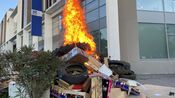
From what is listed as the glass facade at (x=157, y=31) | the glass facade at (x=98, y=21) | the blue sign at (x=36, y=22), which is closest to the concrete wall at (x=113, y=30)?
the glass facade at (x=98, y=21)

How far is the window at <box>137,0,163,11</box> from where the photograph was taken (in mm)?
17141

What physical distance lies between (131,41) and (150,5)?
3.37 metres

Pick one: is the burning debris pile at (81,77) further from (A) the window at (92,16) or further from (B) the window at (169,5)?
(B) the window at (169,5)

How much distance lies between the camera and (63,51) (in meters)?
8.08

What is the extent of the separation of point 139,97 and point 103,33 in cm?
1032

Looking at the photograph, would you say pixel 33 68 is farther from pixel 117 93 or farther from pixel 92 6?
pixel 92 6

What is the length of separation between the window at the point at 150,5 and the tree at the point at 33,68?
12.8 metres

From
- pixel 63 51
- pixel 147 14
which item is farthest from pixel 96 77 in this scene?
pixel 147 14

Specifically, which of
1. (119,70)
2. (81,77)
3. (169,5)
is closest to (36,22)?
(119,70)

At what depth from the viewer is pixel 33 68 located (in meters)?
5.16

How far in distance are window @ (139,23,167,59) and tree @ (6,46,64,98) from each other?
12.0 metres

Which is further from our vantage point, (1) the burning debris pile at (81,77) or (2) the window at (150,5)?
(2) the window at (150,5)

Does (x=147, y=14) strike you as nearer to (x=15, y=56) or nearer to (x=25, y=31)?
(x=15, y=56)

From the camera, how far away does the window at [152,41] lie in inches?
661
